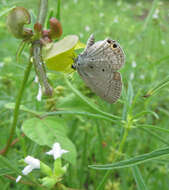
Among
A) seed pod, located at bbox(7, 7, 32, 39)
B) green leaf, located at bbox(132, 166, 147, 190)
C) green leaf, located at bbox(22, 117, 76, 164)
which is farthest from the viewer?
green leaf, located at bbox(22, 117, 76, 164)

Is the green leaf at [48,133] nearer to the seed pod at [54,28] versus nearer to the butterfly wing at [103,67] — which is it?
the butterfly wing at [103,67]

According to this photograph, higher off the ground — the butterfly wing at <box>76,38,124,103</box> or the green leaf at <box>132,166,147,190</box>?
the butterfly wing at <box>76,38,124,103</box>

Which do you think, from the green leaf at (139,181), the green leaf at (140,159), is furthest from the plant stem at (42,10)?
the green leaf at (139,181)

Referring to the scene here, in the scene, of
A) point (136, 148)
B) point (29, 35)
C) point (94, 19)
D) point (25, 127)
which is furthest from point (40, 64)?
point (94, 19)

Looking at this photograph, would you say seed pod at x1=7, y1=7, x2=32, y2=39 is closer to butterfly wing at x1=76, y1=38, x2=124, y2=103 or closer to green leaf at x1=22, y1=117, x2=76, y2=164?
butterfly wing at x1=76, y1=38, x2=124, y2=103

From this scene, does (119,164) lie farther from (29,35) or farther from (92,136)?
(92,136)

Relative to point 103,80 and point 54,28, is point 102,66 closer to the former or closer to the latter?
point 103,80

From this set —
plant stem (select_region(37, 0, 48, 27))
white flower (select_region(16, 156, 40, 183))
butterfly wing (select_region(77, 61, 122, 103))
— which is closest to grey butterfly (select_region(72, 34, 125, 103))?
butterfly wing (select_region(77, 61, 122, 103))
